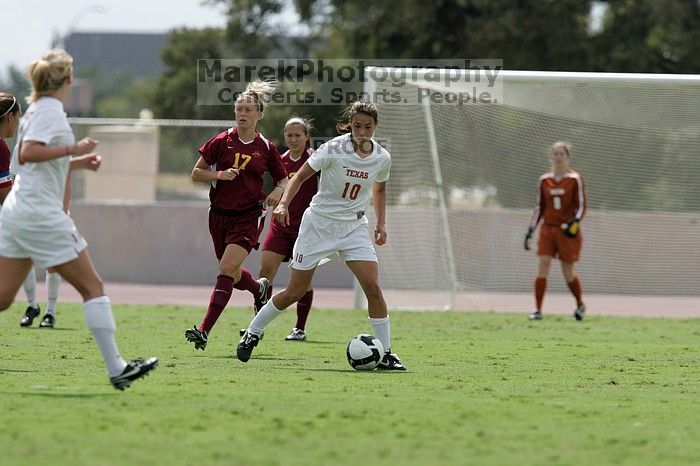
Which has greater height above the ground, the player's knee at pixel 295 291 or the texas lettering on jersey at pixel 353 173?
the texas lettering on jersey at pixel 353 173

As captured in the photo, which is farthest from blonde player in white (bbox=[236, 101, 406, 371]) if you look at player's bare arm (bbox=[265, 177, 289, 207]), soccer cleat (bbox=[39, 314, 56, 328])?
soccer cleat (bbox=[39, 314, 56, 328])

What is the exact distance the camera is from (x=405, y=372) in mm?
9367

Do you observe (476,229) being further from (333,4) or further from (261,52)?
(261,52)

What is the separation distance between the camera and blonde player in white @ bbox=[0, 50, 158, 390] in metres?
7.18

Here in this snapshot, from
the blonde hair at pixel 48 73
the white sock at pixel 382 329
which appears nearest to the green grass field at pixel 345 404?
the white sock at pixel 382 329

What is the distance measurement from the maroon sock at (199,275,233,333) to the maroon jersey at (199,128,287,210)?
2.24 feet

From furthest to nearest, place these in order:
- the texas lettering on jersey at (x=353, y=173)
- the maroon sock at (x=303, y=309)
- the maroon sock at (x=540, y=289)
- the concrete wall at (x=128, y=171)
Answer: the concrete wall at (x=128, y=171)
the maroon sock at (x=540, y=289)
the maroon sock at (x=303, y=309)
the texas lettering on jersey at (x=353, y=173)

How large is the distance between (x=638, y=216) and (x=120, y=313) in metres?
9.90

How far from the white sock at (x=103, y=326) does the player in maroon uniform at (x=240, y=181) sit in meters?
3.02

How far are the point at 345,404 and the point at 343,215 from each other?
2.35 meters

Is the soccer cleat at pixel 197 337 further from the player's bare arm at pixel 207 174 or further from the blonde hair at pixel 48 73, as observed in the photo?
the blonde hair at pixel 48 73

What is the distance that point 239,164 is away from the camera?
10.6 meters

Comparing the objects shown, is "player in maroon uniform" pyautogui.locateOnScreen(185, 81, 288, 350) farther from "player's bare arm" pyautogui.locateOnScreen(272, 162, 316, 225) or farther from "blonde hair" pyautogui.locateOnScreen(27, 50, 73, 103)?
"blonde hair" pyautogui.locateOnScreen(27, 50, 73, 103)

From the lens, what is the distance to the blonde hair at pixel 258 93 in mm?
10500
